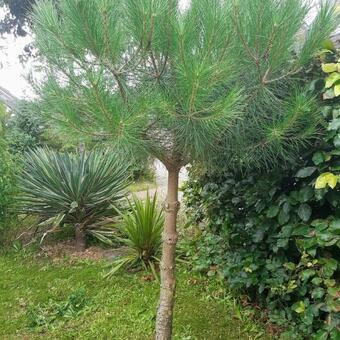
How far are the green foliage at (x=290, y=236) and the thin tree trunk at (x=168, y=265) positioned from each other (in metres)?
0.63

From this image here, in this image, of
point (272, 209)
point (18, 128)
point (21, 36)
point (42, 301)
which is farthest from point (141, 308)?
point (21, 36)

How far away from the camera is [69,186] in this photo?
13.5 ft

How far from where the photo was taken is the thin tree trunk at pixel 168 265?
6.72ft

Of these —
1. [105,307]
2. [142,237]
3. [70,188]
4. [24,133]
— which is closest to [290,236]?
[105,307]

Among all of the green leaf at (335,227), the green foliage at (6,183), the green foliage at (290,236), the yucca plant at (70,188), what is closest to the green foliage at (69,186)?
the yucca plant at (70,188)

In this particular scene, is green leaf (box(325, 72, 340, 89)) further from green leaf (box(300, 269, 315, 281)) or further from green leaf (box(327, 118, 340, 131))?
green leaf (box(300, 269, 315, 281))

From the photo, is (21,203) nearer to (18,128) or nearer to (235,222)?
(235,222)

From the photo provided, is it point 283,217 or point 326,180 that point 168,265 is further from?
point 326,180

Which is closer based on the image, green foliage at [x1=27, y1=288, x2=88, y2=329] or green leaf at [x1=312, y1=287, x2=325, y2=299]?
green leaf at [x1=312, y1=287, x2=325, y2=299]

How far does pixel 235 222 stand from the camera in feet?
9.42

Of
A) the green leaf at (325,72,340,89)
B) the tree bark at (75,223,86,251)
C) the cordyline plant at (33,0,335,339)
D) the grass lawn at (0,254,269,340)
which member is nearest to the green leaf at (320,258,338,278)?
the cordyline plant at (33,0,335,339)

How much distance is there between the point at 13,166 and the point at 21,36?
28.8ft

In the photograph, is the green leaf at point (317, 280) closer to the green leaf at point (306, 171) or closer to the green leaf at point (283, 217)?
the green leaf at point (283, 217)

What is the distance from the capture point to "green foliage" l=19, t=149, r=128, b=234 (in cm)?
415
